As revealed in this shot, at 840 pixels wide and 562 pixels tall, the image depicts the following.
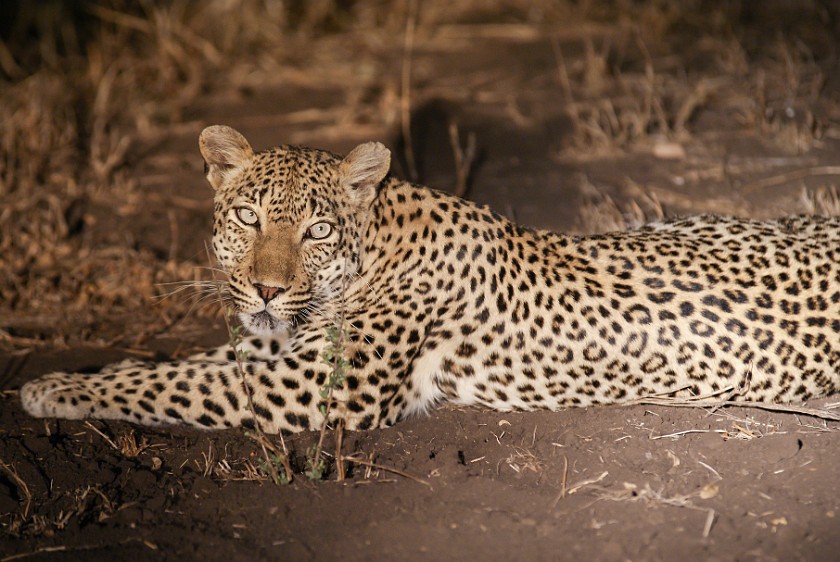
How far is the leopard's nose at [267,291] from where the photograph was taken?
18.5ft

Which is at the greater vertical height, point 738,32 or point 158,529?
point 738,32

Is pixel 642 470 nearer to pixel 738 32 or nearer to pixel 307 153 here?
pixel 307 153

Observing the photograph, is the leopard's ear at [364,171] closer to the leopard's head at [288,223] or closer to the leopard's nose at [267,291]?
the leopard's head at [288,223]

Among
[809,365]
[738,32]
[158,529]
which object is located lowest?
[158,529]

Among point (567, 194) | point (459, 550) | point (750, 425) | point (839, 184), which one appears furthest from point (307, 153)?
point (839, 184)

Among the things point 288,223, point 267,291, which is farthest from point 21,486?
point 288,223

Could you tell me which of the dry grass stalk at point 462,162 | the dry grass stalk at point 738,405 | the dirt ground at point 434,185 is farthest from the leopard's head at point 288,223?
the dry grass stalk at point 462,162

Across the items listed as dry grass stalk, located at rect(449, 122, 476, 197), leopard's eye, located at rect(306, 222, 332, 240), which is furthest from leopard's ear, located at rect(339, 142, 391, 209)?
dry grass stalk, located at rect(449, 122, 476, 197)

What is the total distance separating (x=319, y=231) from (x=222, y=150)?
81cm

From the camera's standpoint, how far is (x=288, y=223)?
5746mm

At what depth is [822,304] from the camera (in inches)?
225

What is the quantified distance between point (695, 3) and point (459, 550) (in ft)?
34.7

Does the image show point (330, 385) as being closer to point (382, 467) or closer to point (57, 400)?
point (382, 467)

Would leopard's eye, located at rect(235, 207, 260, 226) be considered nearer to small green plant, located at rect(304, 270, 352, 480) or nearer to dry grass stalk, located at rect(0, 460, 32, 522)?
small green plant, located at rect(304, 270, 352, 480)
